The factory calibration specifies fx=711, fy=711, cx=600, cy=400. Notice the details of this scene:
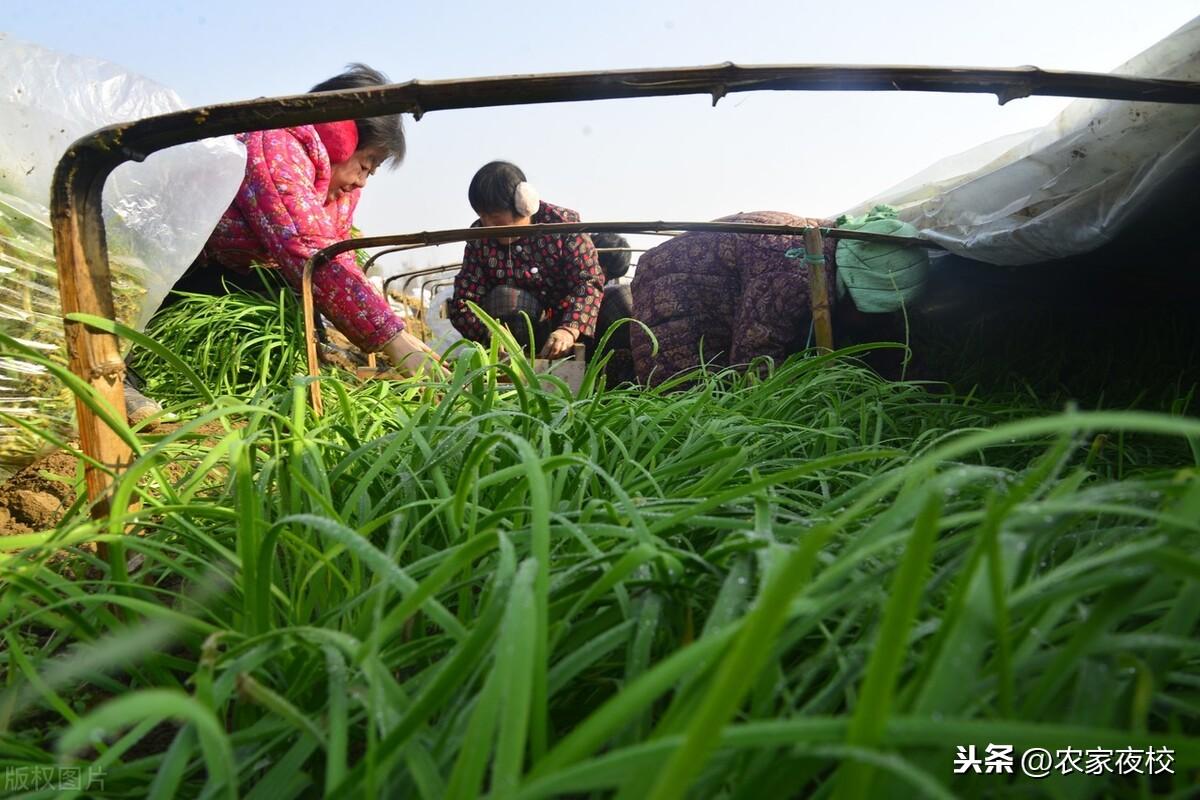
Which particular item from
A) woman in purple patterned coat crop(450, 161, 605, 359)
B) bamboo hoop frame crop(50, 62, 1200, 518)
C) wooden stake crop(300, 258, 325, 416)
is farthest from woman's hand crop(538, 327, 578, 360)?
bamboo hoop frame crop(50, 62, 1200, 518)

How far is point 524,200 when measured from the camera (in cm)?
282

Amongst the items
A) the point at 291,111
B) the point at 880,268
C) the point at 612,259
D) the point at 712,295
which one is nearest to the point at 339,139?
the point at 712,295

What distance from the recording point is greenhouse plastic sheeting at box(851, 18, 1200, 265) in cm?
106

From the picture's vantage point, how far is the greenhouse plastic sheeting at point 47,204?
1.22m

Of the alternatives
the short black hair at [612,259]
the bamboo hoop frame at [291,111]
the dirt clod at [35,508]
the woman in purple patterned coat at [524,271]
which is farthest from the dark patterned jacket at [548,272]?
the bamboo hoop frame at [291,111]

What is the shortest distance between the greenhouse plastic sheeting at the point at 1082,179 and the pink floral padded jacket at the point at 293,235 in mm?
1389

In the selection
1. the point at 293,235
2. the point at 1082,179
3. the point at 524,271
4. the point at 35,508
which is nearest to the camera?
the point at 35,508

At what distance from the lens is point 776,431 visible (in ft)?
2.81

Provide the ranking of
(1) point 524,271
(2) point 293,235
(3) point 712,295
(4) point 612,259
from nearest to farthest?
(2) point 293,235
(3) point 712,295
(1) point 524,271
(4) point 612,259

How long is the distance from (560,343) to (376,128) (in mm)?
976

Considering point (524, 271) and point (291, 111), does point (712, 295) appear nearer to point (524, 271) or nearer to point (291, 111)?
point (524, 271)

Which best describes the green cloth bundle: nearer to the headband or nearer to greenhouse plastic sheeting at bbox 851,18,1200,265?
greenhouse plastic sheeting at bbox 851,18,1200,265

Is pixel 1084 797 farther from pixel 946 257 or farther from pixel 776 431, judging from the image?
Answer: pixel 946 257

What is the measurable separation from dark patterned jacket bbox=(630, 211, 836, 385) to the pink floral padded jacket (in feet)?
3.24
